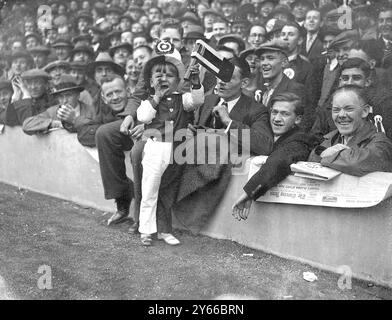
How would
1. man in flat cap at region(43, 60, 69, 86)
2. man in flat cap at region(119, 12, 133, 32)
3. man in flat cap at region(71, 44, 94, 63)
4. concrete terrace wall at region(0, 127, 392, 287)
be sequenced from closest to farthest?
concrete terrace wall at region(0, 127, 392, 287) → man in flat cap at region(43, 60, 69, 86) → man in flat cap at region(71, 44, 94, 63) → man in flat cap at region(119, 12, 133, 32)

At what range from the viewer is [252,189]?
14.2 ft

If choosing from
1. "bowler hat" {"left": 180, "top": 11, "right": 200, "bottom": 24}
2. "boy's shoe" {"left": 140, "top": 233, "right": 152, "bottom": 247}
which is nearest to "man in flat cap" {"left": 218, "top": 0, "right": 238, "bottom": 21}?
"bowler hat" {"left": 180, "top": 11, "right": 200, "bottom": 24}

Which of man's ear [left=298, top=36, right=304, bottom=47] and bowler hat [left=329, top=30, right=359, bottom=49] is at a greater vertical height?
man's ear [left=298, top=36, right=304, bottom=47]

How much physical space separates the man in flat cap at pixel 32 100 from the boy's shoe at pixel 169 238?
9.79ft

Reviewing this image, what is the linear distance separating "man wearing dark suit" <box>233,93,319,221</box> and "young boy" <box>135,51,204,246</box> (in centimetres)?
69

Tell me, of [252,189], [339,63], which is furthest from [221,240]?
[339,63]

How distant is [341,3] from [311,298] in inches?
223

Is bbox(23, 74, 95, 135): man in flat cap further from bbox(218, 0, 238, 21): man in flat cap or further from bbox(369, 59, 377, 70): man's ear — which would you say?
bbox(218, 0, 238, 21): man in flat cap

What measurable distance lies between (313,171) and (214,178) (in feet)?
3.34

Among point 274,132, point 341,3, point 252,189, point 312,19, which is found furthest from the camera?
point 341,3

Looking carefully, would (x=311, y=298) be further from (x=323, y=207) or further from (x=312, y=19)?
(x=312, y=19)

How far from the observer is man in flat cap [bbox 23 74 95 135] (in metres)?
6.16

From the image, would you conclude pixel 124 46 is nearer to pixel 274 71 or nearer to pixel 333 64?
pixel 274 71
